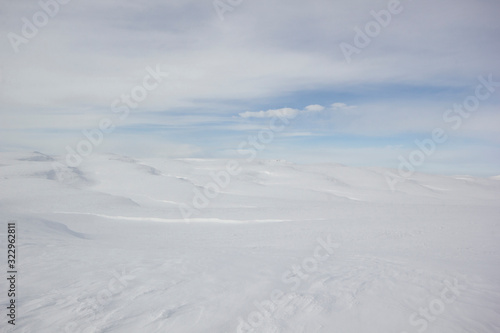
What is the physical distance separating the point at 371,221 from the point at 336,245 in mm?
5450

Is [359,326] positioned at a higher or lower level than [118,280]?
higher

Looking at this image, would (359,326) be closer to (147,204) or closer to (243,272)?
(243,272)

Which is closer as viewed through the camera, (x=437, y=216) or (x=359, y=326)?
(x=359, y=326)

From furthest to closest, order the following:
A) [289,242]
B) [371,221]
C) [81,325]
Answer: [371,221] → [289,242] → [81,325]

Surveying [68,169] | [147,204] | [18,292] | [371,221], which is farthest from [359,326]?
[68,169]

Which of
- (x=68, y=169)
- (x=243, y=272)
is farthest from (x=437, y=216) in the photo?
(x=68, y=169)

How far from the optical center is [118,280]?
549 cm

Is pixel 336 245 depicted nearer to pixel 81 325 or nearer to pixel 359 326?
pixel 359 326

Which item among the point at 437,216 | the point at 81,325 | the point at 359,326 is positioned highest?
the point at 437,216

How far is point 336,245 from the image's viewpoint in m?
10.4

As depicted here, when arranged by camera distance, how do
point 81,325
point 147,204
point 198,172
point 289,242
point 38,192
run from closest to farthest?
point 81,325 → point 289,242 → point 38,192 → point 147,204 → point 198,172

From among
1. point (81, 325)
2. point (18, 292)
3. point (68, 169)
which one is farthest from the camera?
point (68, 169)

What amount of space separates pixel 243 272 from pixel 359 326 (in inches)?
111

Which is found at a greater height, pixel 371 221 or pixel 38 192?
pixel 371 221
